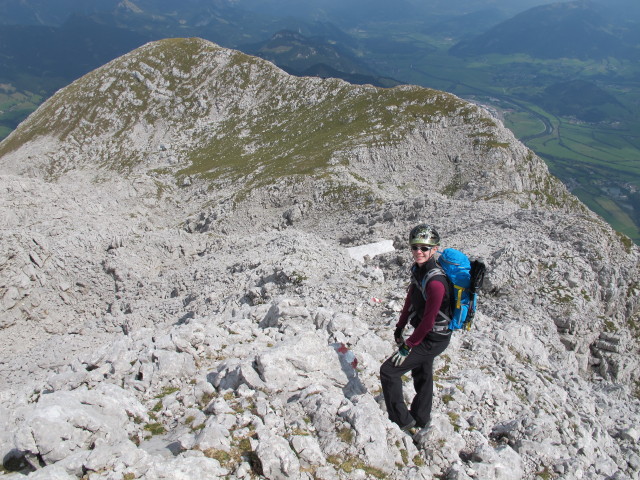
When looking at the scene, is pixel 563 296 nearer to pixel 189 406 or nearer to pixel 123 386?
pixel 189 406

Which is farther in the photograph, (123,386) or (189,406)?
(123,386)

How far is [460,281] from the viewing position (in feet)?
29.7

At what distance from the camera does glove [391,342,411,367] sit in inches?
369

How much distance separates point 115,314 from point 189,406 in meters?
21.8

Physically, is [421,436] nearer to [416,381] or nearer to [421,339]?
[416,381]

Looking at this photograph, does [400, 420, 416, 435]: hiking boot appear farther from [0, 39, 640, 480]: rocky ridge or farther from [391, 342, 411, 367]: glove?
[391, 342, 411, 367]: glove

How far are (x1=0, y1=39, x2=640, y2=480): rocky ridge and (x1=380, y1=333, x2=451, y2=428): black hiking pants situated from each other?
518 mm

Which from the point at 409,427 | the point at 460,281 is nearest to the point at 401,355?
the point at 409,427

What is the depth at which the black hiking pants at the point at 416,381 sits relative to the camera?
377 inches

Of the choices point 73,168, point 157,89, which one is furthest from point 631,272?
point 157,89

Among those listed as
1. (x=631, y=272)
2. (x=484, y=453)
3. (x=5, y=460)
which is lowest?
(x=631, y=272)

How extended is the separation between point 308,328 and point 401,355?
5.48 m

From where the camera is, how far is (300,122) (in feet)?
306

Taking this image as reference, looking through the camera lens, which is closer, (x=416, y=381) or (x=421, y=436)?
(x=421, y=436)
